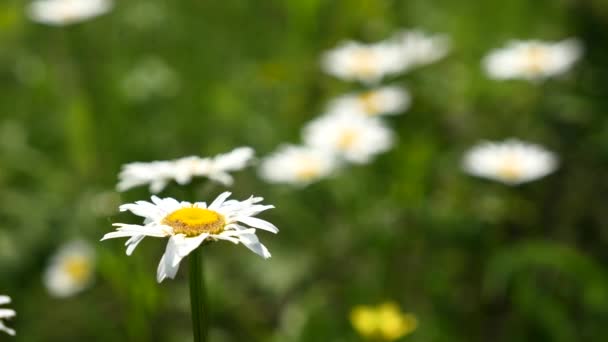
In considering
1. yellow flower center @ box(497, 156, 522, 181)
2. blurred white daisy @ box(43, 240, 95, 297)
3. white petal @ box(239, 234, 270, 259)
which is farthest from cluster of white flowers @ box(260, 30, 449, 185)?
white petal @ box(239, 234, 270, 259)

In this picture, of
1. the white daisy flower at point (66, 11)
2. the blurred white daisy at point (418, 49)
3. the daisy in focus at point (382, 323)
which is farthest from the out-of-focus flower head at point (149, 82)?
the daisy in focus at point (382, 323)

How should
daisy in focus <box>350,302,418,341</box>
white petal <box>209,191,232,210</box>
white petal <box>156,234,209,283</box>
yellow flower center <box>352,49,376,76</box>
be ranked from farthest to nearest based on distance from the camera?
1. yellow flower center <box>352,49,376,76</box>
2. daisy in focus <box>350,302,418,341</box>
3. white petal <box>209,191,232,210</box>
4. white petal <box>156,234,209,283</box>

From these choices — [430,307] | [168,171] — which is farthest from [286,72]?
[168,171]

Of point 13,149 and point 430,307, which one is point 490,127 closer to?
point 430,307

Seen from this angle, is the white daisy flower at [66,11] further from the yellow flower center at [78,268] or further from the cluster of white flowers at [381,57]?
the yellow flower center at [78,268]

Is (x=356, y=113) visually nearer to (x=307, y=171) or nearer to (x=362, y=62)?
(x=307, y=171)

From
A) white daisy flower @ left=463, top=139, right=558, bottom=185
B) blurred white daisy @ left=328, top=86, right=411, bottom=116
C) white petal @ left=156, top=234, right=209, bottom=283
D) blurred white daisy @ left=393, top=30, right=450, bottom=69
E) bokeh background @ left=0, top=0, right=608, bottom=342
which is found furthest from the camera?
blurred white daisy @ left=393, top=30, right=450, bottom=69

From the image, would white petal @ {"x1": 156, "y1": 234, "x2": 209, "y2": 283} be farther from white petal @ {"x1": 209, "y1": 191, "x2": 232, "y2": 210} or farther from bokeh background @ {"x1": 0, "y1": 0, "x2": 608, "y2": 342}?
bokeh background @ {"x1": 0, "y1": 0, "x2": 608, "y2": 342}
